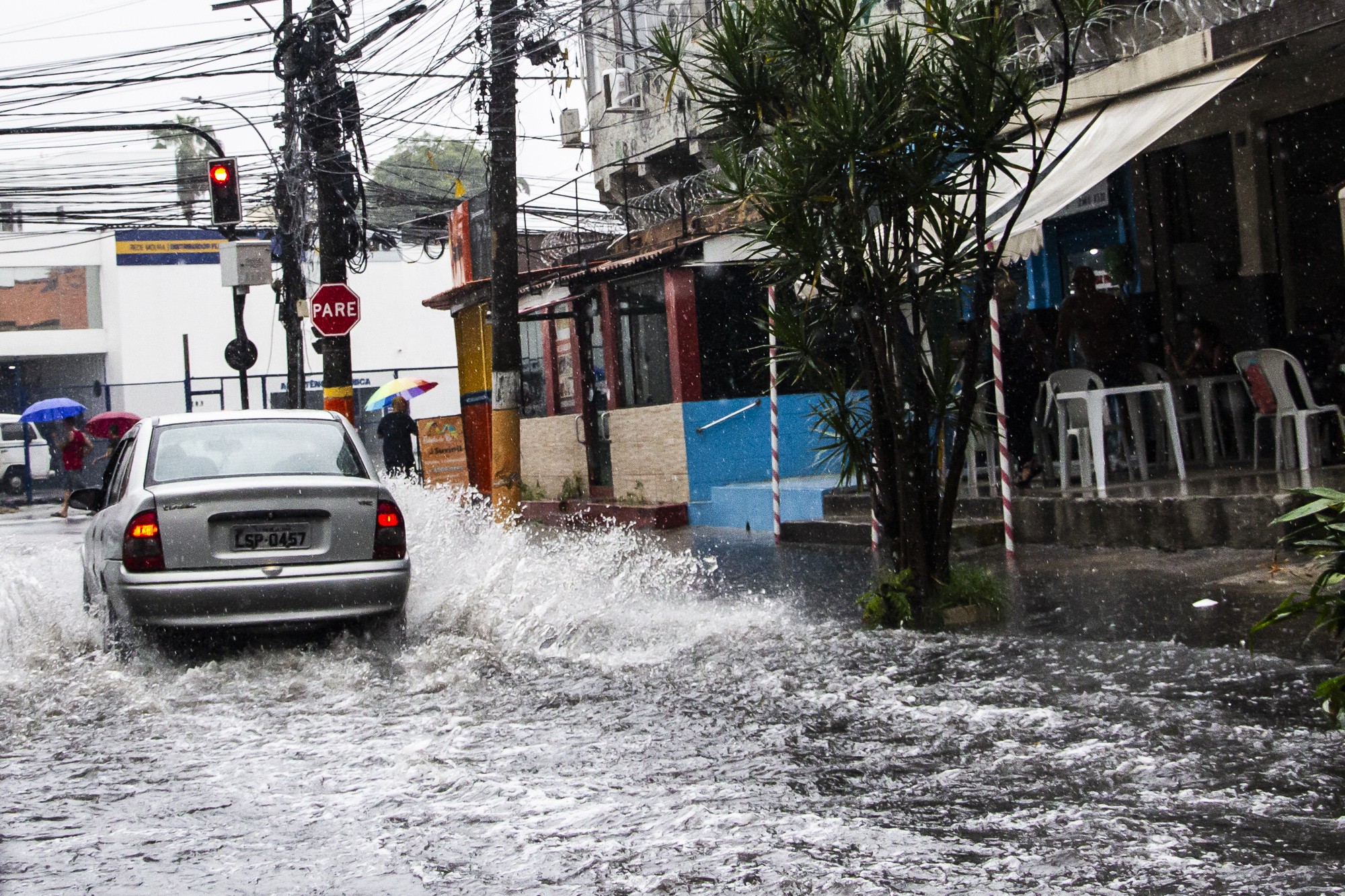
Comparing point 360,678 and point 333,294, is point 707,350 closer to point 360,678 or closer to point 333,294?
point 333,294

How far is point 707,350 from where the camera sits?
17.1 m

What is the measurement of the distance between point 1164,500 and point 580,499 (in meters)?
10.4

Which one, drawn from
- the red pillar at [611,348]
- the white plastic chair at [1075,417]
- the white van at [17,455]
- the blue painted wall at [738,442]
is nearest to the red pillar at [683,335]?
the blue painted wall at [738,442]

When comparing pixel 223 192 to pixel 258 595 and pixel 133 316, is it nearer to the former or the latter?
pixel 258 595

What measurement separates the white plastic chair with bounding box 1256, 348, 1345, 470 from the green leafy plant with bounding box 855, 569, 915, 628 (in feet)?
13.5

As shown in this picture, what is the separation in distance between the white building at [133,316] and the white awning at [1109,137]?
33190mm

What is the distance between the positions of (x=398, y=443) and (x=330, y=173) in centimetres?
489

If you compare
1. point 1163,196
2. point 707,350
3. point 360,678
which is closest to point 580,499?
point 707,350

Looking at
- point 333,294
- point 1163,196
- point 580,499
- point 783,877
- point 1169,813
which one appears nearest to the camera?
point 783,877

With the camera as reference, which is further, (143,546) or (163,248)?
(163,248)

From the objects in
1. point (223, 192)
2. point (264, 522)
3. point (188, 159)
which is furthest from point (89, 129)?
point (188, 159)

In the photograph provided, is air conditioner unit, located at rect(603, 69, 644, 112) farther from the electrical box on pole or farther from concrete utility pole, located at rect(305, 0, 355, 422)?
the electrical box on pole

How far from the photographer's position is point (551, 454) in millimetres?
21000

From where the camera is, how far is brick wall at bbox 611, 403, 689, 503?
1673cm
